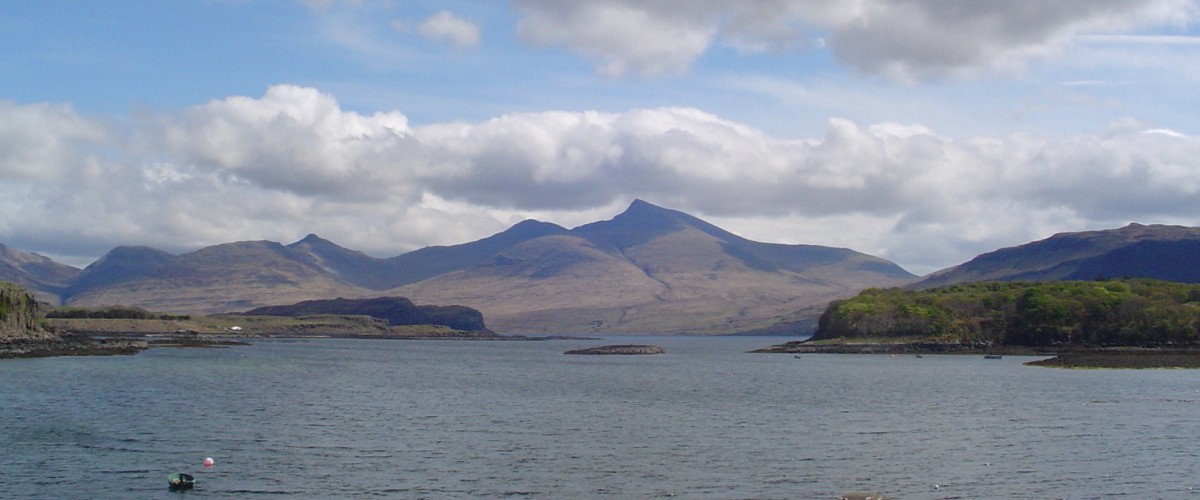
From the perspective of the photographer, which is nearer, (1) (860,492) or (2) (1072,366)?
(1) (860,492)

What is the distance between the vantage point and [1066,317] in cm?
16862

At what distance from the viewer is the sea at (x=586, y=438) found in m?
39.2

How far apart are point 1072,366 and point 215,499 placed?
109 m

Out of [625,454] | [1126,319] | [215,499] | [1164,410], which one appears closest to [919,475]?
[625,454]

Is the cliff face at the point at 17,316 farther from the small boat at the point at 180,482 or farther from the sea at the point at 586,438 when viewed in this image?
the small boat at the point at 180,482

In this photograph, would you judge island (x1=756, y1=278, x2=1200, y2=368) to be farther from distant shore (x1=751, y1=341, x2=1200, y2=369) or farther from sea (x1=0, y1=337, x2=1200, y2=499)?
sea (x1=0, y1=337, x2=1200, y2=499)

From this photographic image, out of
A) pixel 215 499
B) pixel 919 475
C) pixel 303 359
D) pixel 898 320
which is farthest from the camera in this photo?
pixel 898 320

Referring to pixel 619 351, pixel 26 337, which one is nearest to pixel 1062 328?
pixel 619 351

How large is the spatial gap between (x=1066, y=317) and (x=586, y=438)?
13867cm

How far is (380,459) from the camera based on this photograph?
44.8m

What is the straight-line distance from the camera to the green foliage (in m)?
154

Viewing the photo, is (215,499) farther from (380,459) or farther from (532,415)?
(532,415)

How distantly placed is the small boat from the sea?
424 millimetres

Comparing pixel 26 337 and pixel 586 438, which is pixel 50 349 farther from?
pixel 586 438
